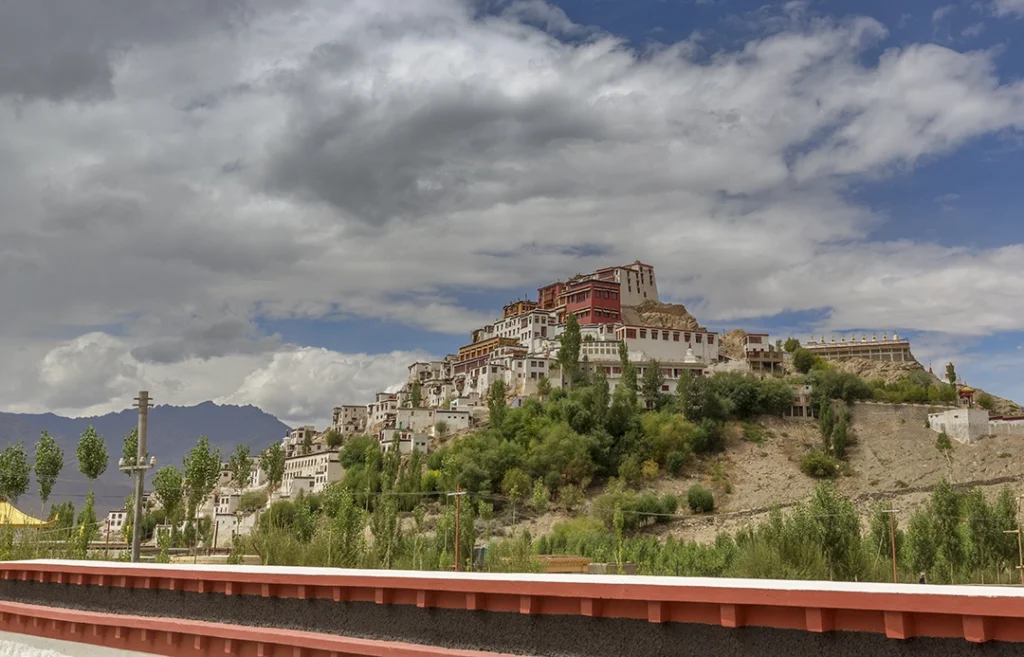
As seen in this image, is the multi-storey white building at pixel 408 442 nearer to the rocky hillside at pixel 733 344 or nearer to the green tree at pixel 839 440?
the rocky hillside at pixel 733 344

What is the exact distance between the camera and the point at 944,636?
4543 millimetres

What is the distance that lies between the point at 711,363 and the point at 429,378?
103ft

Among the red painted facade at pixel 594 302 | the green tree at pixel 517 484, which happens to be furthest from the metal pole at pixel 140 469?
the red painted facade at pixel 594 302

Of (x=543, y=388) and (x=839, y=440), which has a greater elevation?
(x=543, y=388)

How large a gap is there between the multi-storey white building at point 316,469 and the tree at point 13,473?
39.8 metres

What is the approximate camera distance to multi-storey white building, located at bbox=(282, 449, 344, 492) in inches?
3093

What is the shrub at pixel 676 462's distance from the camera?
2559 inches

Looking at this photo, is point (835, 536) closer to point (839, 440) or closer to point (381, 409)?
point (839, 440)

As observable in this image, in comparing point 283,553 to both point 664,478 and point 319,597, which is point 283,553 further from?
point 664,478

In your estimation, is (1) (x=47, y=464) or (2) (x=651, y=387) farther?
(2) (x=651, y=387)

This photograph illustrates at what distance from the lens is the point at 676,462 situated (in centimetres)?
6500

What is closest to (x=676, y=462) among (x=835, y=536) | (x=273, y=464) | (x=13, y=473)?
(x=273, y=464)

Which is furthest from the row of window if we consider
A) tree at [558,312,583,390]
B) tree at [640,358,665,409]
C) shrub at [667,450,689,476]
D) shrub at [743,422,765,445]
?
shrub at [667,450,689,476]

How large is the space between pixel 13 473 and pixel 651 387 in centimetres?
5004
